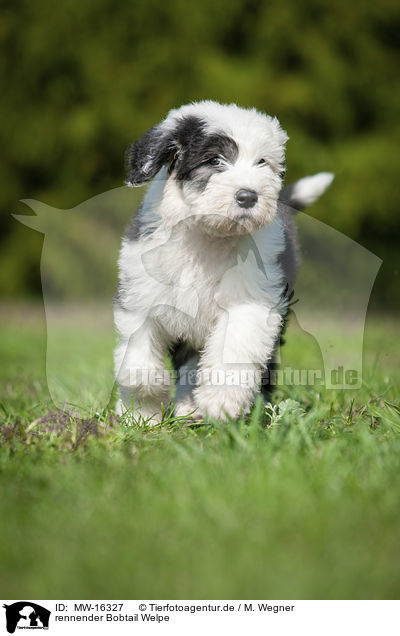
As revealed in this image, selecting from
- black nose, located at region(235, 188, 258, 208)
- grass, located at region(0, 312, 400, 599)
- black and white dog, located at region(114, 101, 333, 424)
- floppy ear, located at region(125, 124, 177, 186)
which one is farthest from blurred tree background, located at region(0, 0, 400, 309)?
grass, located at region(0, 312, 400, 599)

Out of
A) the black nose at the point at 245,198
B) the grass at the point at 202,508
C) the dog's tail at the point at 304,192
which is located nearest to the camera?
the grass at the point at 202,508

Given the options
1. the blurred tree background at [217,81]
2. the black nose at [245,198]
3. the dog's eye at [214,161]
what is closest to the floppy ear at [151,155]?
the dog's eye at [214,161]

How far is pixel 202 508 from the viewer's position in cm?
188

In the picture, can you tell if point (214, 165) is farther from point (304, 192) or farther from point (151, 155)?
point (304, 192)

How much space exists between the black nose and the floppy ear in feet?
1.52

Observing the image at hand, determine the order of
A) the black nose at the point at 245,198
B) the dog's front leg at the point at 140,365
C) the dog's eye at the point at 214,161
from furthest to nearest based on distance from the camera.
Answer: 1. the dog's front leg at the point at 140,365
2. the dog's eye at the point at 214,161
3. the black nose at the point at 245,198

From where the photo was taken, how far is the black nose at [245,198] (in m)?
2.70

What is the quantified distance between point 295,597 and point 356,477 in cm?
65

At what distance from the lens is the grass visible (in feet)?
5.23
